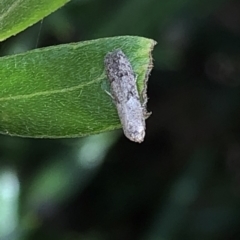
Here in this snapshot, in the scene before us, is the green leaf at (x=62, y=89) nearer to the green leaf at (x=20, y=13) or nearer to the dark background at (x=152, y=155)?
the green leaf at (x=20, y=13)

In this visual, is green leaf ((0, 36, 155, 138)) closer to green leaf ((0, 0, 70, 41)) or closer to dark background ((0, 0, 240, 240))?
green leaf ((0, 0, 70, 41))

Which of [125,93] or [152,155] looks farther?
[152,155]

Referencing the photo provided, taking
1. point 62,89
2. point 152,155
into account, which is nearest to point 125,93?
point 62,89

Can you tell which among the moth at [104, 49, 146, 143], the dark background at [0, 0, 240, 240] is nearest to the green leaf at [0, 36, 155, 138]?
the moth at [104, 49, 146, 143]

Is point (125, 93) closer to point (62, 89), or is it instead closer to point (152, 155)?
point (62, 89)

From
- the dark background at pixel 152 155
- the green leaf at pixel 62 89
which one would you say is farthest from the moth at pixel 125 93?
the dark background at pixel 152 155

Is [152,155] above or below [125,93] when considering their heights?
above

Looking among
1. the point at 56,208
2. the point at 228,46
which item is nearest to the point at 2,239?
the point at 56,208
